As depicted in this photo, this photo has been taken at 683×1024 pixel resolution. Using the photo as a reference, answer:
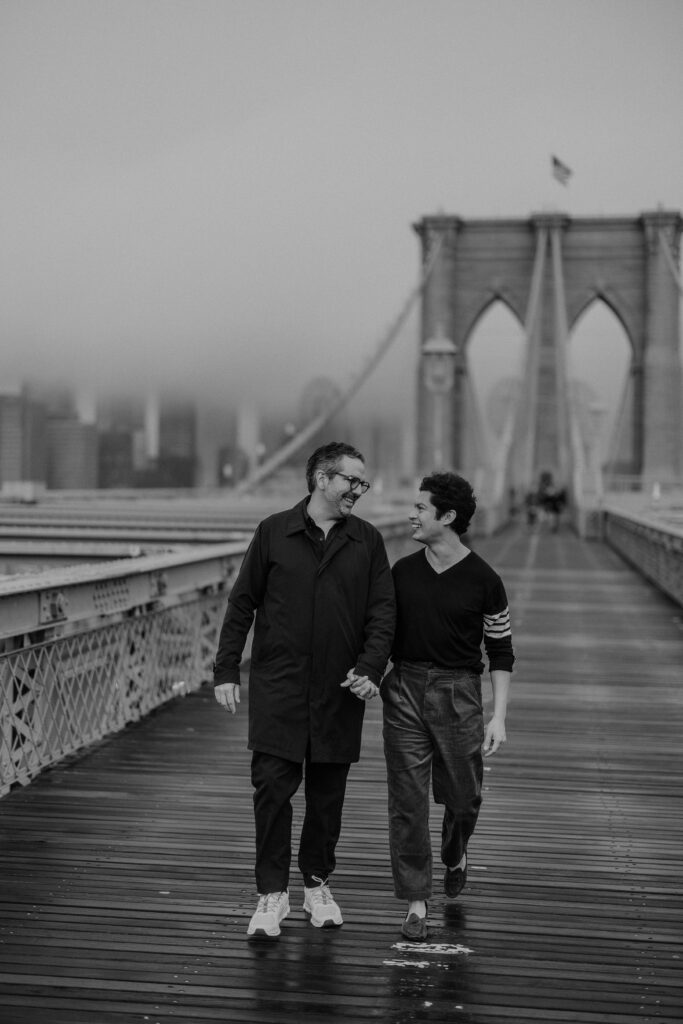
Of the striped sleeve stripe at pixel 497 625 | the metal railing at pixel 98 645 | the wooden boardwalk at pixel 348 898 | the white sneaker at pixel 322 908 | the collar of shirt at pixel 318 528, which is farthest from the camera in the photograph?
the metal railing at pixel 98 645

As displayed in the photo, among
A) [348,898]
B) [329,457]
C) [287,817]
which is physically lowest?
[348,898]

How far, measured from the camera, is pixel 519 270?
81938 mm

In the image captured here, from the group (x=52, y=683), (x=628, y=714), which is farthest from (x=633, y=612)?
(x=52, y=683)

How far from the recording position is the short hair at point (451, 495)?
494cm

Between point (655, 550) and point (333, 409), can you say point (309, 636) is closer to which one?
point (655, 550)

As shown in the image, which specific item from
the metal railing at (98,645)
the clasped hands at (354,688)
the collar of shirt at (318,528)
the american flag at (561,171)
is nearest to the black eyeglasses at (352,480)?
the collar of shirt at (318,528)

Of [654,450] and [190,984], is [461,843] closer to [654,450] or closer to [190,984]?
[190,984]

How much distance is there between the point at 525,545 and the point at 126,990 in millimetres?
32812

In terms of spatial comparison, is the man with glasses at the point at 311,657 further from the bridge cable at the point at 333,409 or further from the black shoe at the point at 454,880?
the bridge cable at the point at 333,409

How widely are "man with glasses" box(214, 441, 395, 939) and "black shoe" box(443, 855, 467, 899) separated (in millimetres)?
445

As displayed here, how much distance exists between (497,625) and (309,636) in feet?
2.24

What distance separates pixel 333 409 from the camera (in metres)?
72.0

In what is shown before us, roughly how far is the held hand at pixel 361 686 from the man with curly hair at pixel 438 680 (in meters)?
0.22

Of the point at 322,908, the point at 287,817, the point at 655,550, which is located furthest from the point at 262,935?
the point at 655,550
